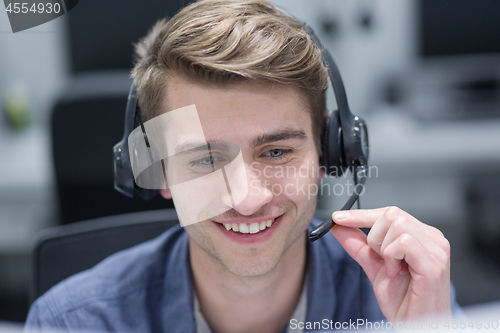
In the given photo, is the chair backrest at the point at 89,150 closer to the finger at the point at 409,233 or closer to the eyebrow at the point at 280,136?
the eyebrow at the point at 280,136

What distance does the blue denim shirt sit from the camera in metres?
0.86

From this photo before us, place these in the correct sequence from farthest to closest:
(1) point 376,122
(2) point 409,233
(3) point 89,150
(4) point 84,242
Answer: (1) point 376,122 < (3) point 89,150 < (4) point 84,242 < (2) point 409,233

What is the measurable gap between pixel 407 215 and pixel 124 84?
34.2 inches

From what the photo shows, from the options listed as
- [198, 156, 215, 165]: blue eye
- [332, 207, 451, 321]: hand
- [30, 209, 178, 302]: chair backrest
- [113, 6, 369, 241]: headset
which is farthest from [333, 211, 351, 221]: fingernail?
[30, 209, 178, 302]: chair backrest

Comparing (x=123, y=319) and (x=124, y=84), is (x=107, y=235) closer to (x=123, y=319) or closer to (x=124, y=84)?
(x=123, y=319)

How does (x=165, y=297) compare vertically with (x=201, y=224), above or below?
below

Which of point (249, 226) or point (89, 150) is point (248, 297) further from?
point (89, 150)

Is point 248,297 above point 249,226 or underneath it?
underneath

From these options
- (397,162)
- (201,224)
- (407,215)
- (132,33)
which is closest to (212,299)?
(201,224)

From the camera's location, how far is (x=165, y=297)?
2.93ft

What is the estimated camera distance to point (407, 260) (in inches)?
24.1

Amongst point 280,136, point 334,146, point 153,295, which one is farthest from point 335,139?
point 153,295

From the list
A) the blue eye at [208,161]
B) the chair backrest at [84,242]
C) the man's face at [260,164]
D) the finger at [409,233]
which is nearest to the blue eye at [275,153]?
the man's face at [260,164]

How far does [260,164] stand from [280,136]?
2.4 inches
